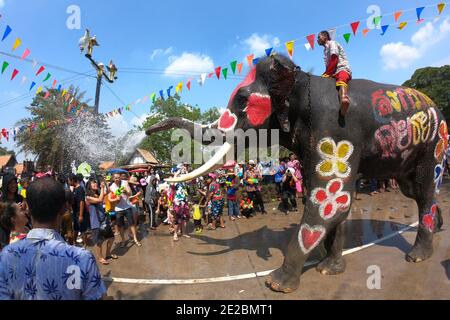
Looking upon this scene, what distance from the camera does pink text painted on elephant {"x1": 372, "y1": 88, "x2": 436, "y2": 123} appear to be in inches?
171

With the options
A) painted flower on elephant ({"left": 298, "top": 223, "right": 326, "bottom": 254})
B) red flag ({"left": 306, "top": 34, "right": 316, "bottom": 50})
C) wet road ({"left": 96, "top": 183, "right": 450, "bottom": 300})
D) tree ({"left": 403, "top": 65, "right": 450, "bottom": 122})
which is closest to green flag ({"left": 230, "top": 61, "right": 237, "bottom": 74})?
red flag ({"left": 306, "top": 34, "right": 316, "bottom": 50})

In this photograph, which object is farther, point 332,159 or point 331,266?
point 331,266

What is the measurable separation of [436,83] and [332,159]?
31000 mm

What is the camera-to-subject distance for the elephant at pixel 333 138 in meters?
4.00

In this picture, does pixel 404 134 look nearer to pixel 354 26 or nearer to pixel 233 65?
pixel 354 26

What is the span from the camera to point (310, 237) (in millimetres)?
3936

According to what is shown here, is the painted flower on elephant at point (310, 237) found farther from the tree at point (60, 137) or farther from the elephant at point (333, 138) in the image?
the tree at point (60, 137)

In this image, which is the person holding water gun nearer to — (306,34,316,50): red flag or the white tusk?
(306,34,316,50): red flag

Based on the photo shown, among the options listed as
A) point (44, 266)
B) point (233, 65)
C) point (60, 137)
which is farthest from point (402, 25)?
point (60, 137)

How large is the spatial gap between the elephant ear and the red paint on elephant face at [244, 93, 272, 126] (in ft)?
0.53

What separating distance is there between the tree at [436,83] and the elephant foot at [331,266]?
1079 inches

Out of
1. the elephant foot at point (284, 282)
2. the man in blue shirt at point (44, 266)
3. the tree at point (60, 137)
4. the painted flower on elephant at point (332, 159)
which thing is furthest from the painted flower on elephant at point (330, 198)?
the tree at point (60, 137)
